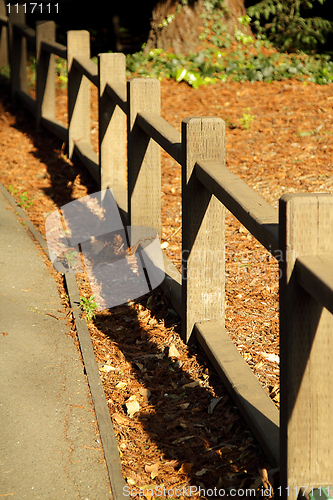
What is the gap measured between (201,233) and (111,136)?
246 cm

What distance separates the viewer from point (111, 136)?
5238 millimetres

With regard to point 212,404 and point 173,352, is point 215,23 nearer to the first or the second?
point 173,352

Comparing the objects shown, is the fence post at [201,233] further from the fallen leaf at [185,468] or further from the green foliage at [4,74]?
the green foliage at [4,74]

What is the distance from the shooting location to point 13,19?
8.99 meters

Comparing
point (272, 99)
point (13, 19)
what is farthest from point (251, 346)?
point (13, 19)

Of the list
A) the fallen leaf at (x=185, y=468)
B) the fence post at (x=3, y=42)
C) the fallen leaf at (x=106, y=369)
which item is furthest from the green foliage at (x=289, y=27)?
the fallen leaf at (x=185, y=468)

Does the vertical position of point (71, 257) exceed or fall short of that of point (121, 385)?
it falls short

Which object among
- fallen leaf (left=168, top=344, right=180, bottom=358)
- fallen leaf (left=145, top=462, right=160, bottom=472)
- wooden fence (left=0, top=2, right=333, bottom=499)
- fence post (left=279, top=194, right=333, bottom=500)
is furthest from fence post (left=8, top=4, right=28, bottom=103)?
fence post (left=279, top=194, right=333, bottom=500)

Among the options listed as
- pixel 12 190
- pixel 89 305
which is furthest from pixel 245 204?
pixel 12 190

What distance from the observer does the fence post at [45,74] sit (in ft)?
24.6

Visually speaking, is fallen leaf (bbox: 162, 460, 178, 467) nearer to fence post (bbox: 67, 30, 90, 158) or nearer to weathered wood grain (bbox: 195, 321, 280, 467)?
weathered wood grain (bbox: 195, 321, 280, 467)

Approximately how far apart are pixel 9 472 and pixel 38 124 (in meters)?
6.35

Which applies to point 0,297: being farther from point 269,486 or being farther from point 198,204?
point 269,486

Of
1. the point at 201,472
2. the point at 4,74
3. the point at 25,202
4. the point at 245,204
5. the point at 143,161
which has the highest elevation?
the point at 245,204
